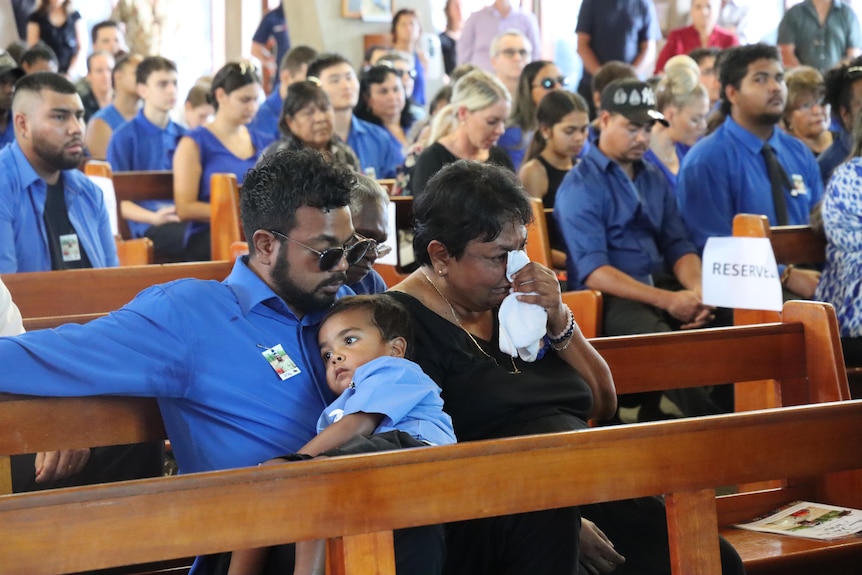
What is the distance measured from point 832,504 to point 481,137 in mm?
2859

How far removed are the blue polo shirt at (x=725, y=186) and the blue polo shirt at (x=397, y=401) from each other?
3.05 m

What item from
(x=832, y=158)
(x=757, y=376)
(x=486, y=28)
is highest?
(x=486, y=28)

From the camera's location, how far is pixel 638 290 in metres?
4.52

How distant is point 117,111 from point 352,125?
2.32m

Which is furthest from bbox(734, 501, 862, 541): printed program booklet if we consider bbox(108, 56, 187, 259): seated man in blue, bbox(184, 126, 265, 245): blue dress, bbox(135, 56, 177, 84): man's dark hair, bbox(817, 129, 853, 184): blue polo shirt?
bbox(135, 56, 177, 84): man's dark hair

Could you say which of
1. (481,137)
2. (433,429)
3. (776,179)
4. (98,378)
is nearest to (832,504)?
(433,429)

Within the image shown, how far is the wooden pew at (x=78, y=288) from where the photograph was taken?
10.8ft

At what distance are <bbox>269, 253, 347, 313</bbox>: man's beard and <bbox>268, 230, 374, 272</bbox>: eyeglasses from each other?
0.09 ft

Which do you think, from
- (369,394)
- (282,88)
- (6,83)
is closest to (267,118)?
(282,88)

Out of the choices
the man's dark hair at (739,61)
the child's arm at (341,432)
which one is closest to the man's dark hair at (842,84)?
the man's dark hair at (739,61)

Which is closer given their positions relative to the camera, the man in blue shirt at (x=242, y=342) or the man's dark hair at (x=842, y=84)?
the man in blue shirt at (x=242, y=342)

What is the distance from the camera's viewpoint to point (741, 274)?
388 cm

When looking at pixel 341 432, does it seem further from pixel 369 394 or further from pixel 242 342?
pixel 242 342

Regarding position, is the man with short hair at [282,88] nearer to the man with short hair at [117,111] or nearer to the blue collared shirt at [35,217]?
the man with short hair at [117,111]
